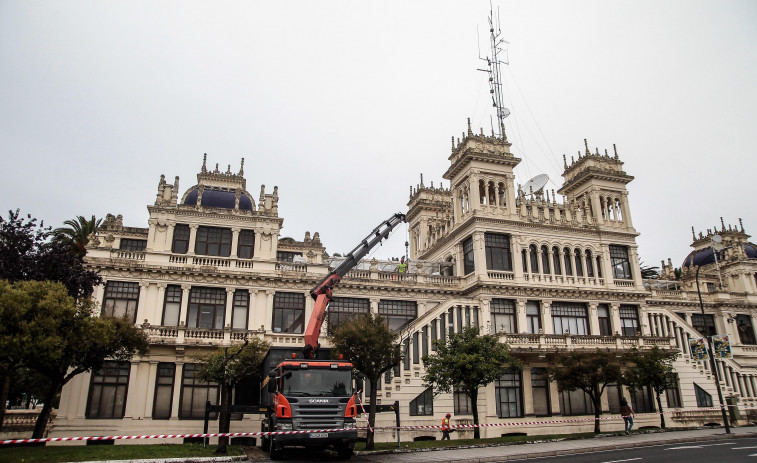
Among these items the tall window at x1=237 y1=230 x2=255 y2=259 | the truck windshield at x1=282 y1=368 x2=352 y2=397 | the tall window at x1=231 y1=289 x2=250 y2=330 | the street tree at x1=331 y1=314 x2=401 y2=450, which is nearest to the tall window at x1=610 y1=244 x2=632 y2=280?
the street tree at x1=331 y1=314 x2=401 y2=450

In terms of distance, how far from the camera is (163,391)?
33.8m

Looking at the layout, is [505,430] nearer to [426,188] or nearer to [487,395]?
[487,395]

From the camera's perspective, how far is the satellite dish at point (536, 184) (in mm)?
48062

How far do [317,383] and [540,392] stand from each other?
79.1 ft

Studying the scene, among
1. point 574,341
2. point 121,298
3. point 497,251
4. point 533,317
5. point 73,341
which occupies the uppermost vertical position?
point 497,251

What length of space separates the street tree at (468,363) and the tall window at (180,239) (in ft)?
59.5

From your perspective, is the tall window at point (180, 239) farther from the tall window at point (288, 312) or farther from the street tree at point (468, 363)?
the street tree at point (468, 363)

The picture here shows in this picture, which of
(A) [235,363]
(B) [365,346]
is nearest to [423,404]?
(B) [365,346]

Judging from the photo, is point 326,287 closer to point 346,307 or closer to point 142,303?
point 346,307

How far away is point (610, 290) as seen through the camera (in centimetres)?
4359

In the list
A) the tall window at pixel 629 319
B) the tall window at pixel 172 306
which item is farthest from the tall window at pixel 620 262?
the tall window at pixel 172 306

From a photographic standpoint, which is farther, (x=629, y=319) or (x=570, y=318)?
(x=629, y=319)

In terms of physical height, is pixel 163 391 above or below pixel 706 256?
below

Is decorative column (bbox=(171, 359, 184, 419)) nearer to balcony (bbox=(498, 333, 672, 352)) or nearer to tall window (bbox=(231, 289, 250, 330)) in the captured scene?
tall window (bbox=(231, 289, 250, 330))
